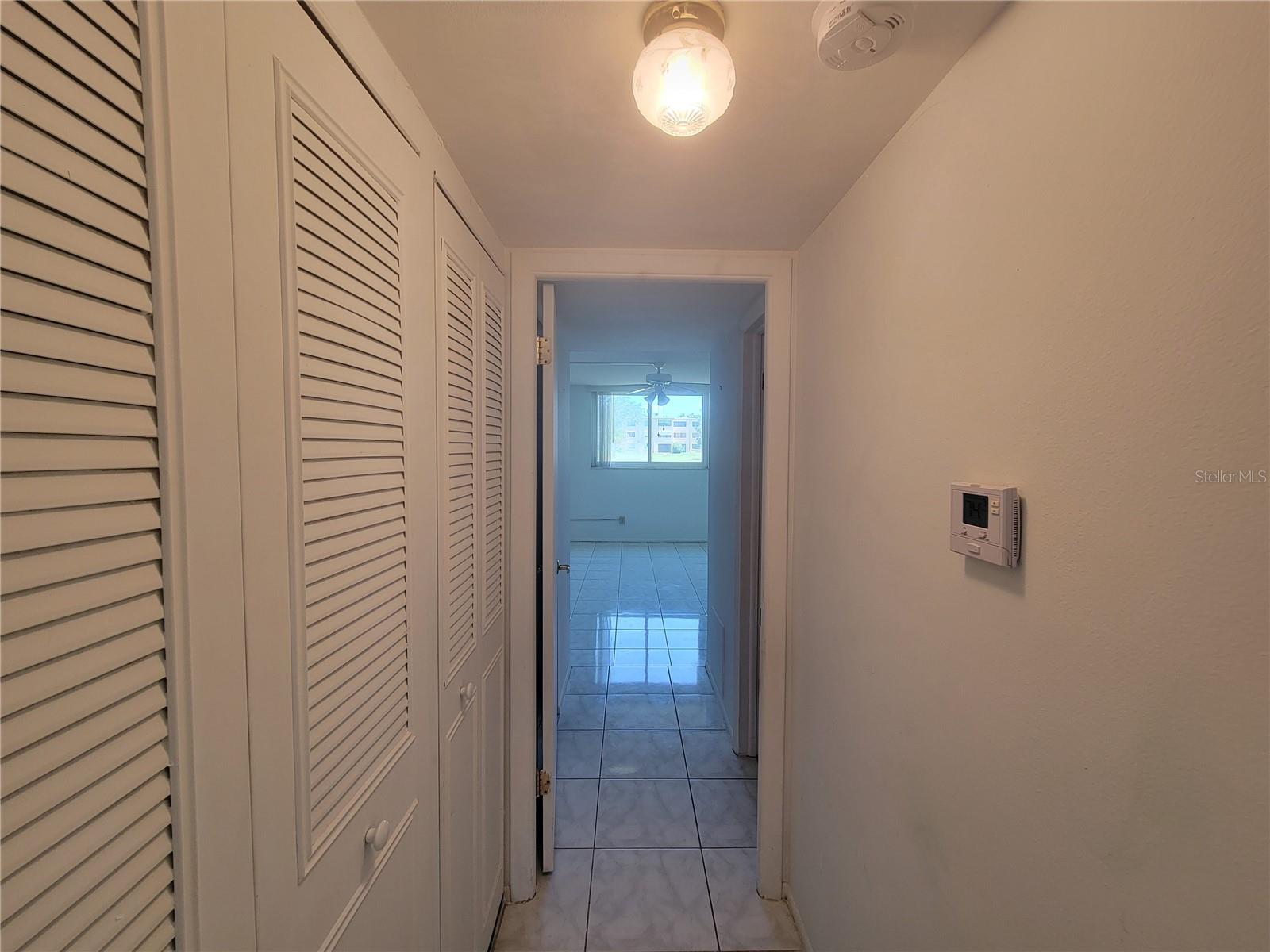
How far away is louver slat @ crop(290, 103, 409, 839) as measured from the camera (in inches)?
24.2

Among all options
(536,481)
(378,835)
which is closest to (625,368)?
(536,481)

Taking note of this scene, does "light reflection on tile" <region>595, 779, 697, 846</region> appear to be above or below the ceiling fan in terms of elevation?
below

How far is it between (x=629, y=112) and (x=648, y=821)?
93.5 inches

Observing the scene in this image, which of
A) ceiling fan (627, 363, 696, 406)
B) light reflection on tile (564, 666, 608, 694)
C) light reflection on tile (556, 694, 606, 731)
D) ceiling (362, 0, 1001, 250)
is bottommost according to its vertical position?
light reflection on tile (556, 694, 606, 731)

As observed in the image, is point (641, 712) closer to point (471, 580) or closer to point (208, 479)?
point (471, 580)

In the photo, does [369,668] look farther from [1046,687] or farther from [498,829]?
[498,829]

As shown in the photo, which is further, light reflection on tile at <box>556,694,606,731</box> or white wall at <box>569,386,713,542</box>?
white wall at <box>569,386,713,542</box>

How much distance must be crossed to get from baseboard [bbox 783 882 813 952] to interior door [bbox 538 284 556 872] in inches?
32.6

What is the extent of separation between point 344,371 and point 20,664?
453 mm

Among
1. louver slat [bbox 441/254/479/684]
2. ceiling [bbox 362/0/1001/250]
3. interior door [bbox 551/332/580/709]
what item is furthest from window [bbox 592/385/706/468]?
louver slat [bbox 441/254/479/684]

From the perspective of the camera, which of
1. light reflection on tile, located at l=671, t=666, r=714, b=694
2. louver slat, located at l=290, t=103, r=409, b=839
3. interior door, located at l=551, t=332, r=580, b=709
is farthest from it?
light reflection on tile, located at l=671, t=666, r=714, b=694

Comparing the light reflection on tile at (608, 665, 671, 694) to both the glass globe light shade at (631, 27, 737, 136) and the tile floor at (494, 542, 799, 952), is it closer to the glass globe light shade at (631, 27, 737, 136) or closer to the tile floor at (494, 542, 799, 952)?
the tile floor at (494, 542, 799, 952)

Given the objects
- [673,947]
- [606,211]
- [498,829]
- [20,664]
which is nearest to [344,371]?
→ [20,664]

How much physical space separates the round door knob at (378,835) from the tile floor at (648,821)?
1.11 m
